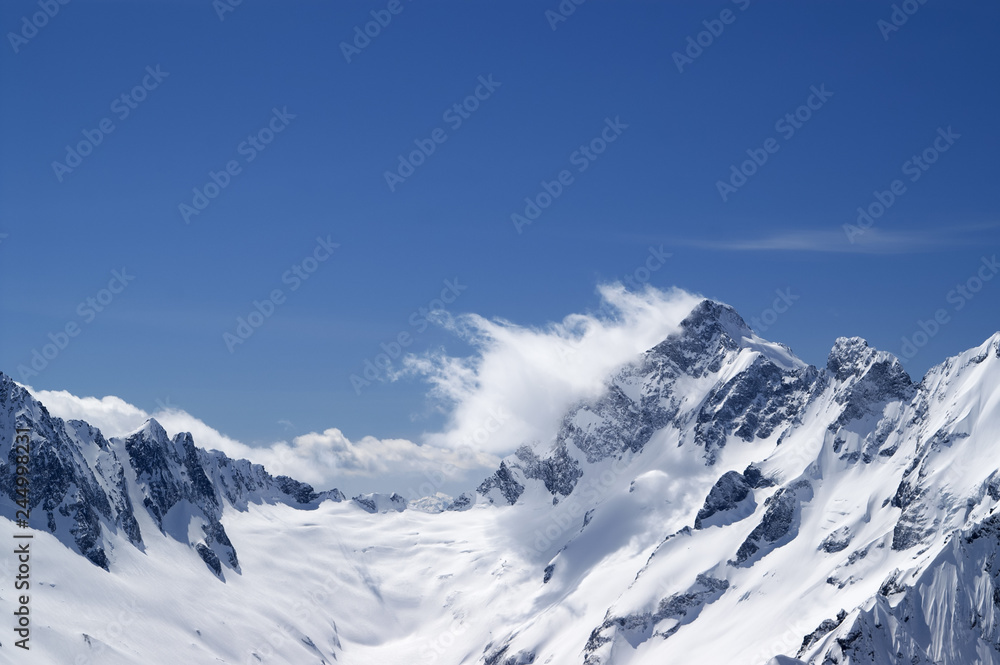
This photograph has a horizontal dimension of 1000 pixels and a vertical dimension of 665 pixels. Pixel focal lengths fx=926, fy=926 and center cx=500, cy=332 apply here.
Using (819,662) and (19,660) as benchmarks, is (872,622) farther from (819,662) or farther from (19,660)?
(19,660)

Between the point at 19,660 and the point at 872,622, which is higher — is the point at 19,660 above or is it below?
above

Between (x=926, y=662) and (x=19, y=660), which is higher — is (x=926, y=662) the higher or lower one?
the lower one

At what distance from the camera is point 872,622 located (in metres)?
196

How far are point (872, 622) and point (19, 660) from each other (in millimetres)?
178523

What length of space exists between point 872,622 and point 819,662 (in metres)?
14.9

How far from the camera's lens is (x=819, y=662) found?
192625 mm

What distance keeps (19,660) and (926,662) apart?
190612mm

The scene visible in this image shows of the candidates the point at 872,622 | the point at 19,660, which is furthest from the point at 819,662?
the point at 19,660

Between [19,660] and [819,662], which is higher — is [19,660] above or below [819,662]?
above

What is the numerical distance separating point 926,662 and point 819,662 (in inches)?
993

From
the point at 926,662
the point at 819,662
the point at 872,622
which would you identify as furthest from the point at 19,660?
the point at 926,662

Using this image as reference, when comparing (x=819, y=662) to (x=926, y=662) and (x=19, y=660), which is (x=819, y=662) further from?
(x=19, y=660)

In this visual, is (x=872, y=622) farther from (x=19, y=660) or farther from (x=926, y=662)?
(x=19, y=660)
